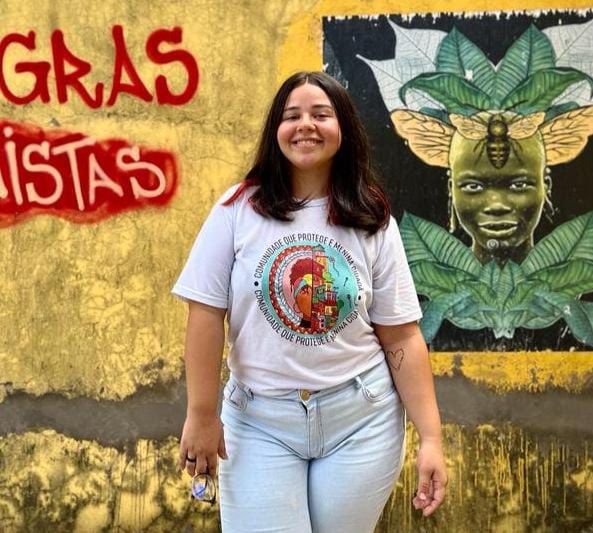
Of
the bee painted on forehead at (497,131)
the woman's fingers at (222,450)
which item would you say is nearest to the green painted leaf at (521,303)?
the bee painted on forehead at (497,131)

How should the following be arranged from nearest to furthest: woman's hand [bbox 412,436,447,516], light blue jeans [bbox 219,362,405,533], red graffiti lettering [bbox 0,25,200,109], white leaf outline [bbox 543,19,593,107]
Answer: light blue jeans [bbox 219,362,405,533] < woman's hand [bbox 412,436,447,516] < white leaf outline [bbox 543,19,593,107] < red graffiti lettering [bbox 0,25,200,109]

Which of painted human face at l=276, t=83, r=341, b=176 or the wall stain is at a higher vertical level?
painted human face at l=276, t=83, r=341, b=176

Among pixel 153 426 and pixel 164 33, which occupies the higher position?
pixel 164 33

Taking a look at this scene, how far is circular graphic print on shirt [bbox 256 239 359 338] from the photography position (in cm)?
205

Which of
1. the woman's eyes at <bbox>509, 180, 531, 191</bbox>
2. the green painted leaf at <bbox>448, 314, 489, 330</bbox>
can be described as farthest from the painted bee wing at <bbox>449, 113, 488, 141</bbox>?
the green painted leaf at <bbox>448, 314, 489, 330</bbox>

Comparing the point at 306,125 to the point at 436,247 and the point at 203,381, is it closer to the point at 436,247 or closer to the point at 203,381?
the point at 203,381

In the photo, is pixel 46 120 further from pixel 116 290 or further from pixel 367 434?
pixel 367 434

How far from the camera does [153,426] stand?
389 centimetres

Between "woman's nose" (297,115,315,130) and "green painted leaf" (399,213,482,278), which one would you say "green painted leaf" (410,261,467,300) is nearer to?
"green painted leaf" (399,213,482,278)

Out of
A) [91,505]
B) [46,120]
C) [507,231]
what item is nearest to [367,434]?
[507,231]

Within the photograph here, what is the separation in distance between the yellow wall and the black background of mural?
64mm

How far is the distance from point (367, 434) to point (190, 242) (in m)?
2.00

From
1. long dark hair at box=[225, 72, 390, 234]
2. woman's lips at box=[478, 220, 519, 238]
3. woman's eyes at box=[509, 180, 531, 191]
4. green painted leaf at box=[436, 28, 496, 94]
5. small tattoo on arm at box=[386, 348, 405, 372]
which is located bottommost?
small tattoo on arm at box=[386, 348, 405, 372]

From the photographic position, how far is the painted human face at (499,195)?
12.4 ft
